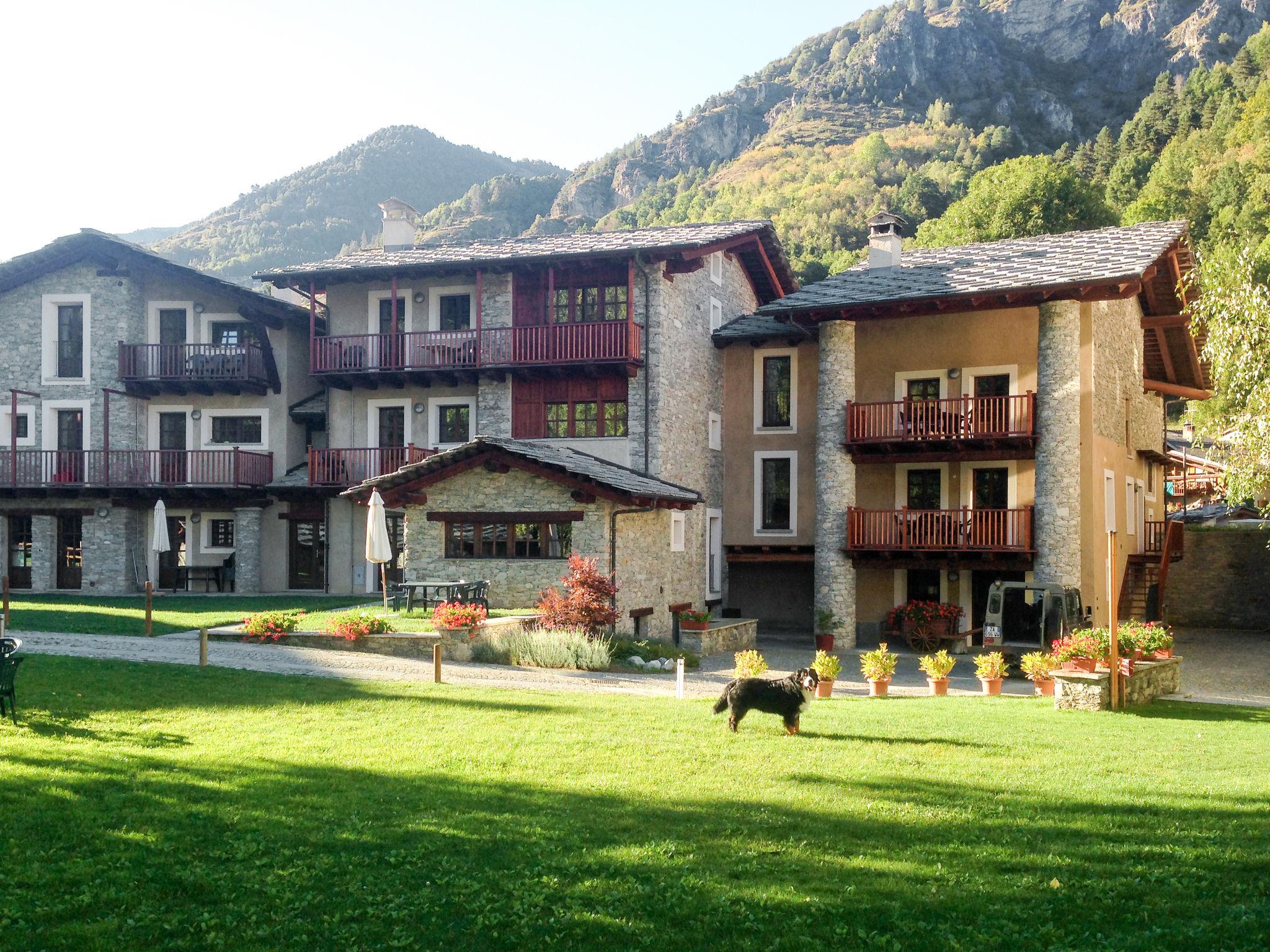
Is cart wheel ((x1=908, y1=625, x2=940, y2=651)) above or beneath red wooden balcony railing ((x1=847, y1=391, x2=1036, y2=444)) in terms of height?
beneath

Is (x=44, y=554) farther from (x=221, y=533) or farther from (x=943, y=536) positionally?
(x=943, y=536)

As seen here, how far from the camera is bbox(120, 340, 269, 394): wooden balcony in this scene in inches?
1214

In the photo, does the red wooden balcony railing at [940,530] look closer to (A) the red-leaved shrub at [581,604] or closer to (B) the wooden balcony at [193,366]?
(A) the red-leaved shrub at [581,604]

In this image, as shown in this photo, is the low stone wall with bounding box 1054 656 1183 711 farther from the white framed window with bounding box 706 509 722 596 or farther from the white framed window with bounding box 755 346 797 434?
the white framed window with bounding box 706 509 722 596

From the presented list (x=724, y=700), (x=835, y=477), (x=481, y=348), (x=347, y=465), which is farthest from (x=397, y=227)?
(x=724, y=700)

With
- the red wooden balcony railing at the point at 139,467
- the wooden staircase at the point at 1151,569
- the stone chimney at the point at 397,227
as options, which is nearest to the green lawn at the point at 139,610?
the red wooden balcony railing at the point at 139,467

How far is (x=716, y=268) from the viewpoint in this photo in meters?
29.7

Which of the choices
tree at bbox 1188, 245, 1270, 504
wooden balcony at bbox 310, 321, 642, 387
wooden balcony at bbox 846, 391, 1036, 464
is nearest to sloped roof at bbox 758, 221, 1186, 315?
wooden balcony at bbox 846, 391, 1036, 464

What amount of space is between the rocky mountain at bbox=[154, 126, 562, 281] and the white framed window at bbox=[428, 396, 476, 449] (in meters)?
58.1

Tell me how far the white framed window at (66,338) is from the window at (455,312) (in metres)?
10.9

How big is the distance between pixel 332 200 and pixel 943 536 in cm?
8460

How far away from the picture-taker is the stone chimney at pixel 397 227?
32.7 m

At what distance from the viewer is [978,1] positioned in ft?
407

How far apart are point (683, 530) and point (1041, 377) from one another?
8.61m
